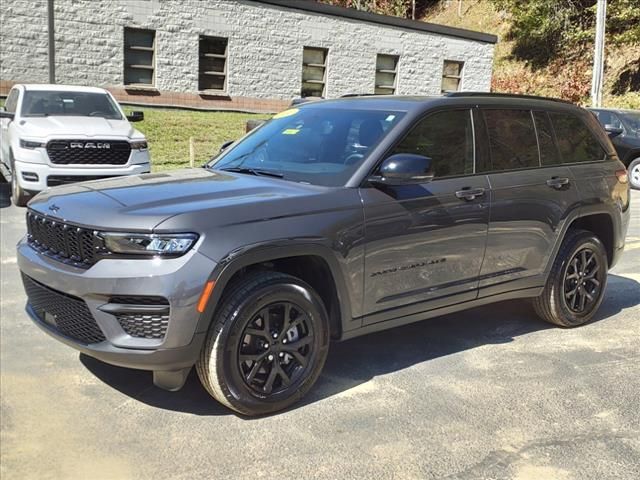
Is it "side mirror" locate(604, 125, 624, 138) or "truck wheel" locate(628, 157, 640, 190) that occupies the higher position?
"side mirror" locate(604, 125, 624, 138)

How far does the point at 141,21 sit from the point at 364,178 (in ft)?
59.1

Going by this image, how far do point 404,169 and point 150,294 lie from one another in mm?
1614

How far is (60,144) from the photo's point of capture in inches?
391

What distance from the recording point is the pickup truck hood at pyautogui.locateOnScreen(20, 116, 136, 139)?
10023mm

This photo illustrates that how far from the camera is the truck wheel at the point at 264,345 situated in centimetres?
352

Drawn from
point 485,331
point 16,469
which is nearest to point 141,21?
point 485,331

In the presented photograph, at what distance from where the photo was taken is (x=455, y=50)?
2652 cm

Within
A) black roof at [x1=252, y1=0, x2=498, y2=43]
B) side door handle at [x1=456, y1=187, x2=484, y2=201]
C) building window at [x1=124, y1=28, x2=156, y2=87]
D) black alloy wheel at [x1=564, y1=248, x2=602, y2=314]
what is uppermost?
black roof at [x1=252, y1=0, x2=498, y2=43]

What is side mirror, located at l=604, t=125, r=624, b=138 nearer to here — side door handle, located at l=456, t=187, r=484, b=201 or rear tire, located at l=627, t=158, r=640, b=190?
rear tire, located at l=627, t=158, r=640, b=190

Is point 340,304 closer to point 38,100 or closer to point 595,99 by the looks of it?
point 38,100

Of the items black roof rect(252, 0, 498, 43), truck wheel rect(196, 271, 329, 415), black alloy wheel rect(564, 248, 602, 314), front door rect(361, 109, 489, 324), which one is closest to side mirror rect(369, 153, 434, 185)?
front door rect(361, 109, 489, 324)

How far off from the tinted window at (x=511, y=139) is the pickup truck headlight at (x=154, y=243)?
2416 mm

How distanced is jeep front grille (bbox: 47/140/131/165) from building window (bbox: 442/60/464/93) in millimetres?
18784

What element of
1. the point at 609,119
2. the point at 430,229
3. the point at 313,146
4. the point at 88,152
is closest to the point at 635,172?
the point at 609,119
